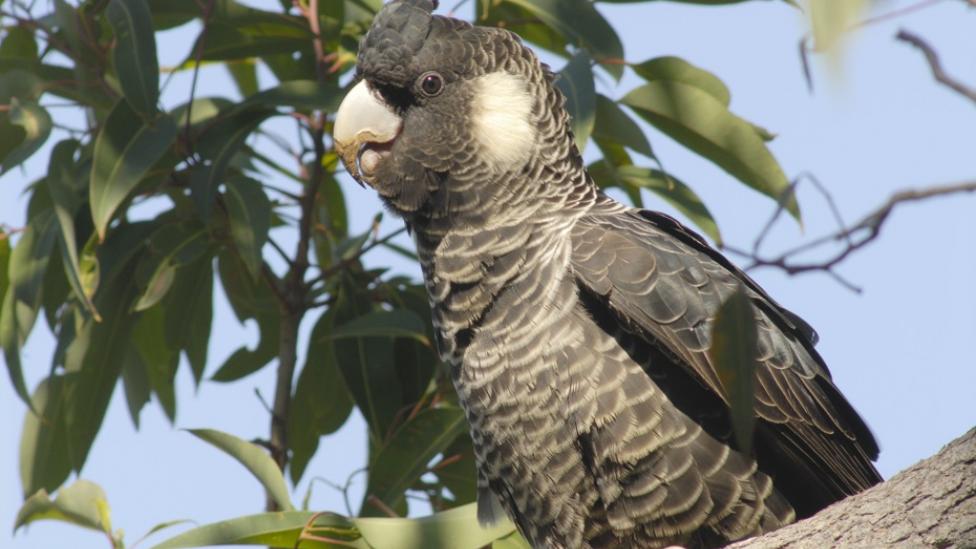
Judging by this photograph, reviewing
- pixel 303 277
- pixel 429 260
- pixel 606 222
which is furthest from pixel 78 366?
pixel 606 222

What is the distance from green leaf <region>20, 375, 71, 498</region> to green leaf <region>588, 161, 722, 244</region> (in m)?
2.08

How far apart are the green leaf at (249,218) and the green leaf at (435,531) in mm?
827

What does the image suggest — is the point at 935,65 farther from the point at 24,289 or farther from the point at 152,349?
the point at 152,349

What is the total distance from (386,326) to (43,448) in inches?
57.8

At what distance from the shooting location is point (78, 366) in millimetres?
3859

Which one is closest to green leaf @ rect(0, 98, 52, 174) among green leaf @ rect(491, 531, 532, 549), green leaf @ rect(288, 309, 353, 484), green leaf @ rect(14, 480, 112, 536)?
green leaf @ rect(14, 480, 112, 536)

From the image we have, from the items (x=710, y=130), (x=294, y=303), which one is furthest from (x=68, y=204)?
(x=710, y=130)

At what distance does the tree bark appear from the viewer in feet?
6.34

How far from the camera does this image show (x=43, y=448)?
13.1 feet

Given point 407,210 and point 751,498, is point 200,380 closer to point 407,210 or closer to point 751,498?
point 407,210

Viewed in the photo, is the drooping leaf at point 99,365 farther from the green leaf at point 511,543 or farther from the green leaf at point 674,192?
the green leaf at point 674,192

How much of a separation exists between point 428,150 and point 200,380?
1.61 meters

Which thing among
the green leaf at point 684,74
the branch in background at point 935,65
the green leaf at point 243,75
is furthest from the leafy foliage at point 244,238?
the branch in background at point 935,65

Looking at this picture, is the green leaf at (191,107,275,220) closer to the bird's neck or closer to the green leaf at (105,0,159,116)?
the green leaf at (105,0,159,116)
